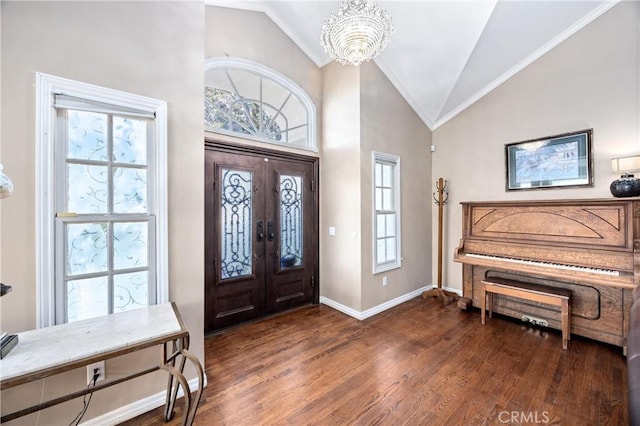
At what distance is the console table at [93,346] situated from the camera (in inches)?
42.9

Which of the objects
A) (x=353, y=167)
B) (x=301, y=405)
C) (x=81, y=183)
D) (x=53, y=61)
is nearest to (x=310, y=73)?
(x=353, y=167)

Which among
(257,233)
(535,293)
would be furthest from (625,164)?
(257,233)

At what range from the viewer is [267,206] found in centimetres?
321

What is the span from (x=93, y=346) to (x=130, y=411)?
31.5 inches

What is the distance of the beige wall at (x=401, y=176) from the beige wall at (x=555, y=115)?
1.14 feet

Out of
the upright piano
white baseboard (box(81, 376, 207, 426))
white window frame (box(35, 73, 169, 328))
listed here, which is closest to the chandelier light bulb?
white window frame (box(35, 73, 169, 328))

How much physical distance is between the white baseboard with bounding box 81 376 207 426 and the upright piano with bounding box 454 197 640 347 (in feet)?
10.8

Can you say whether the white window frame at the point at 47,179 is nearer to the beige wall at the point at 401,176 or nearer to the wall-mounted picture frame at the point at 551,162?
the beige wall at the point at 401,176

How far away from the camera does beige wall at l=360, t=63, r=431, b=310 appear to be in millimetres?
3211

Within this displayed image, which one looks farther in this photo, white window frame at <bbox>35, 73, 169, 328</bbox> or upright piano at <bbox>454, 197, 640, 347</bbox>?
upright piano at <bbox>454, 197, 640, 347</bbox>

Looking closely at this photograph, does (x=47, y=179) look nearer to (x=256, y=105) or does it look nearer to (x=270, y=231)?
(x=270, y=231)

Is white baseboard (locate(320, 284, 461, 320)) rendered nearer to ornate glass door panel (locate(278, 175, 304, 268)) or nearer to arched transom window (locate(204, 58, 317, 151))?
ornate glass door panel (locate(278, 175, 304, 268))

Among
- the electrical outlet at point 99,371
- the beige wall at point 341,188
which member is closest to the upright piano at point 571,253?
the beige wall at point 341,188

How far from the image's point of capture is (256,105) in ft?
10.5
